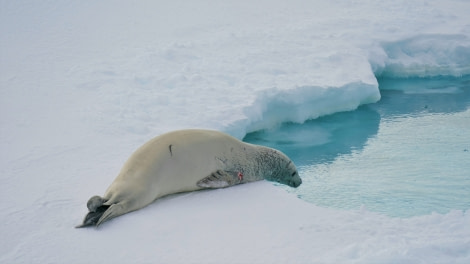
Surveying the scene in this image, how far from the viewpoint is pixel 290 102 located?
18.8 feet

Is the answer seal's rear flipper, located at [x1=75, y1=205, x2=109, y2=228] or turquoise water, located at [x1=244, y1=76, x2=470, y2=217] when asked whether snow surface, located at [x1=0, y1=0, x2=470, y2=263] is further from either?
turquoise water, located at [x1=244, y1=76, x2=470, y2=217]

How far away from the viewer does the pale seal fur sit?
2945mm

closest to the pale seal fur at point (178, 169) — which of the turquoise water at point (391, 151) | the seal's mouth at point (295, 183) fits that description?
the seal's mouth at point (295, 183)

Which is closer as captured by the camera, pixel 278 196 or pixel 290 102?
pixel 278 196

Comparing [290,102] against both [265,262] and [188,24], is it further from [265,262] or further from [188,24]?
[265,262]

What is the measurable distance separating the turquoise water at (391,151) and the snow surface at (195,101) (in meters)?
0.30

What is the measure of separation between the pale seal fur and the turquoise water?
1.89 ft

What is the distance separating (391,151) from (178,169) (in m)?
2.52

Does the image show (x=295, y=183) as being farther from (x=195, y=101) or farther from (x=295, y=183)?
(x=195, y=101)

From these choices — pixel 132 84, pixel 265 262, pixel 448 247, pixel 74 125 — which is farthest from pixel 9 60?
pixel 448 247

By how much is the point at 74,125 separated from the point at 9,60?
7.02 feet

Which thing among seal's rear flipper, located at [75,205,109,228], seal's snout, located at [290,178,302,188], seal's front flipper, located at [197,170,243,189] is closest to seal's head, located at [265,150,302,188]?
seal's snout, located at [290,178,302,188]

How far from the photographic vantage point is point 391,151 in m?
5.05

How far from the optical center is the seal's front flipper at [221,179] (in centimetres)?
335
